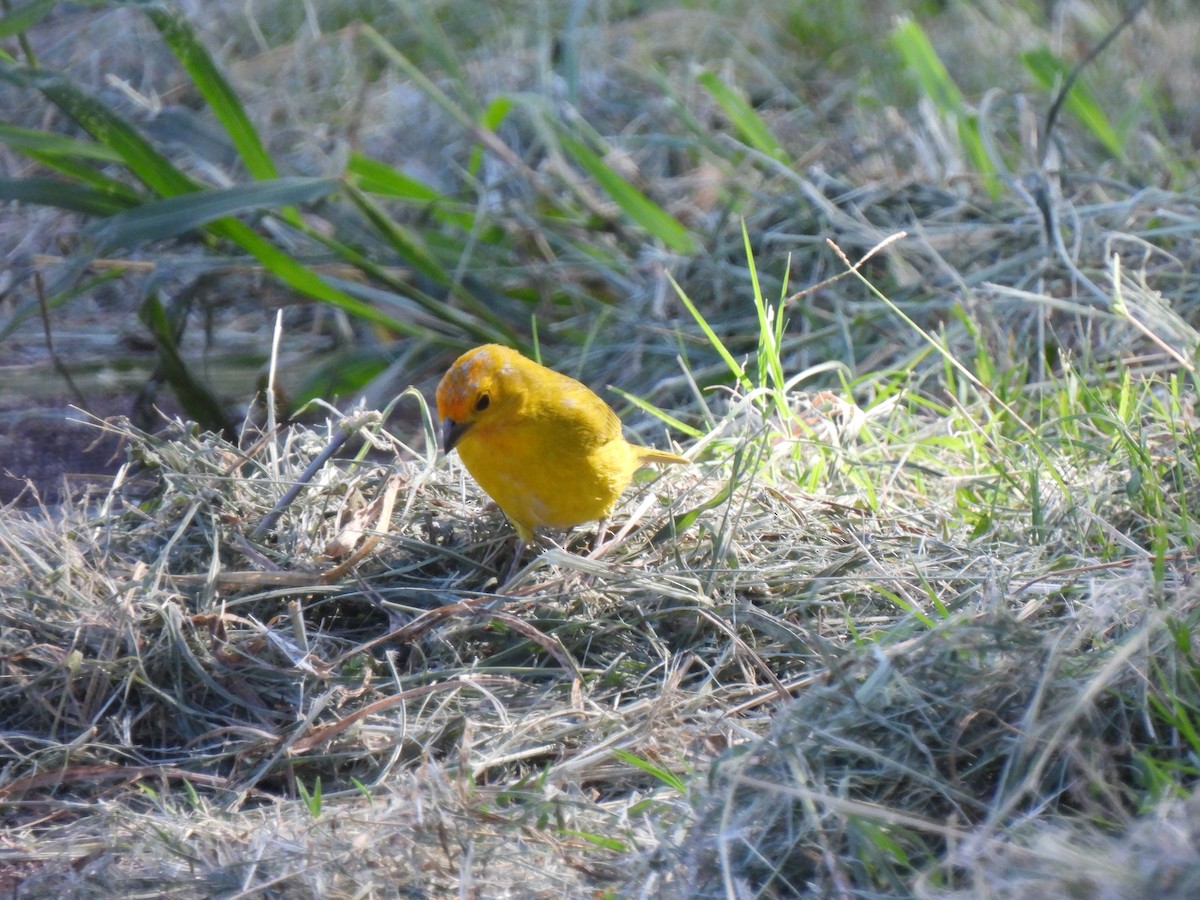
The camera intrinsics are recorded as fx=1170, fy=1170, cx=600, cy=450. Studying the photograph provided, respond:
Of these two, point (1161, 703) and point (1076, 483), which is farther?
point (1076, 483)

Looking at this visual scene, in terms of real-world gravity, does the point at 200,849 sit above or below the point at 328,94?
below

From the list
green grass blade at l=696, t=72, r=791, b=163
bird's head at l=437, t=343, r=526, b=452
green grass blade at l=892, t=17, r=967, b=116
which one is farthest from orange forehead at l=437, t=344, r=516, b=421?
green grass blade at l=892, t=17, r=967, b=116

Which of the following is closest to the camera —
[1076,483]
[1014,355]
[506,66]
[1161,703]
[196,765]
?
[1161,703]

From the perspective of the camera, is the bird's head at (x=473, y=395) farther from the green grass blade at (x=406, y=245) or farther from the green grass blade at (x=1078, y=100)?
the green grass blade at (x=1078, y=100)

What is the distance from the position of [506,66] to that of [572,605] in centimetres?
433

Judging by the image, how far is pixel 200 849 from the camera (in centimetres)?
194

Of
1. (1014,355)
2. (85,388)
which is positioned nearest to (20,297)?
(85,388)

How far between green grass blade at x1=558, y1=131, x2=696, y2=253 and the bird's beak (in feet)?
6.34

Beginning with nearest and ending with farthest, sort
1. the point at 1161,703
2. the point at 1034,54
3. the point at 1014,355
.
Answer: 1. the point at 1161,703
2. the point at 1014,355
3. the point at 1034,54

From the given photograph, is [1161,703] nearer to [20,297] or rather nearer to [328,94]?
[20,297]

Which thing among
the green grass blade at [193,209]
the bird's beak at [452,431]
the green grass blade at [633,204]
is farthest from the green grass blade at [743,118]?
the bird's beak at [452,431]

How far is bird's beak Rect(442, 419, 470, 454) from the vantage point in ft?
9.14

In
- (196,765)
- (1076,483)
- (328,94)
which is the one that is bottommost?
(196,765)

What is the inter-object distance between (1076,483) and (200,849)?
2.14 m
